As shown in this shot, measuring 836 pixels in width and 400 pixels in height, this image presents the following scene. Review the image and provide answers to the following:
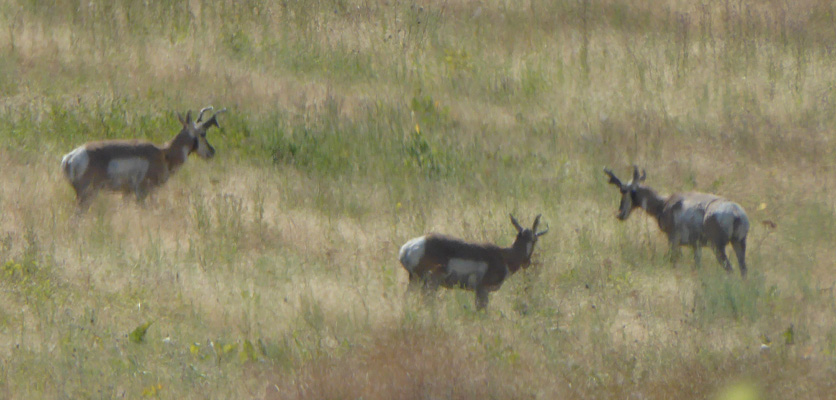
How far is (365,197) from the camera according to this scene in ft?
42.8

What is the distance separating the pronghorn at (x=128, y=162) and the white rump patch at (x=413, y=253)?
4.35 metres

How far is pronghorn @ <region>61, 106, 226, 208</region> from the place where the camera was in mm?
11719

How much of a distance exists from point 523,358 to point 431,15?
1158 centimetres

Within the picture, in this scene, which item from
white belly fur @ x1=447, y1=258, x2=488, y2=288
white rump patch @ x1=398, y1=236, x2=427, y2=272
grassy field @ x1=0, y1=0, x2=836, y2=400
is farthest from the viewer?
white belly fur @ x1=447, y1=258, x2=488, y2=288

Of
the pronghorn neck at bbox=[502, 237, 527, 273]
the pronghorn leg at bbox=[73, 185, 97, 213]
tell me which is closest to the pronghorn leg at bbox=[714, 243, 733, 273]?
the pronghorn neck at bbox=[502, 237, 527, 273]

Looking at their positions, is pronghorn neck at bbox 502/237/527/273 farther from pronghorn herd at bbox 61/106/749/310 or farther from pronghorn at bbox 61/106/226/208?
pronghorn at bbox 61/106/226/208

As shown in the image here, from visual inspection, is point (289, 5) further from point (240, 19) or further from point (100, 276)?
point (100, 276)

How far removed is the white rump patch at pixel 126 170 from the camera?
11945 millimetres

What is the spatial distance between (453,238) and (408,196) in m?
3.50

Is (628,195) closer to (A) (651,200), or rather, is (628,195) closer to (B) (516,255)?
(A) (651,200)

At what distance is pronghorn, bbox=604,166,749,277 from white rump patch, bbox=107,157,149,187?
5965 mm

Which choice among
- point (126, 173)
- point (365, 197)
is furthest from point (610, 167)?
point (126, 173)

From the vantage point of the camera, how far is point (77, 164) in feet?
38.4

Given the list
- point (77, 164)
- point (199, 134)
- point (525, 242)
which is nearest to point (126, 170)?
point (77, 164)
